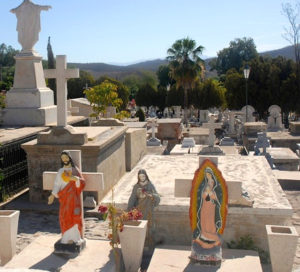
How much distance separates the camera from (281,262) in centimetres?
524

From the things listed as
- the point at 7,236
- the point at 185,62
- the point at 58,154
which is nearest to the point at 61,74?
the point at 58,154

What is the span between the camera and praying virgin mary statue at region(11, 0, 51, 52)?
1108 cm

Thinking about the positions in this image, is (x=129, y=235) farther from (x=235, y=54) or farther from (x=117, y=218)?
(x=235, y=54)

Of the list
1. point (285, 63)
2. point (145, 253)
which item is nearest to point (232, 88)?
point (285, 63)

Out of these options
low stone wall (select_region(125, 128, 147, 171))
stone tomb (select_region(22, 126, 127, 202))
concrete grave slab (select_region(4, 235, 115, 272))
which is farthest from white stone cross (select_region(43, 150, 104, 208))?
low stone wall (select_region(125, 128, 147, 171))

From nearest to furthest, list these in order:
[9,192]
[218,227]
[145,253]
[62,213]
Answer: [218,227] < [62,213] < [145,253] < [9,192]

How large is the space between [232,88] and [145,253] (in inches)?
1085

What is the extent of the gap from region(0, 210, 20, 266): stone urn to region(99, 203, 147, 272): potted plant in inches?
50.3

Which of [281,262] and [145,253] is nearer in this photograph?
[281,262]

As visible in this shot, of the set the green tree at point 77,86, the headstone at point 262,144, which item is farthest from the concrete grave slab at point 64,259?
the green tree at point 77,86

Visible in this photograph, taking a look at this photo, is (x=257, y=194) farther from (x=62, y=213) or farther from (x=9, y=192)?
(x=9, y=192)

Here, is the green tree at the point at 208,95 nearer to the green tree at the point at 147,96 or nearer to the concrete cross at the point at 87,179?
the green tree at the point at 147,96

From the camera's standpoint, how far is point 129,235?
5.38 m

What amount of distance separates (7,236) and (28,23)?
701cm
